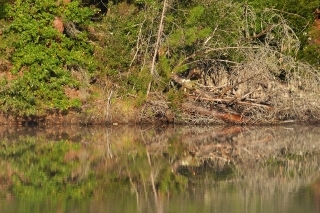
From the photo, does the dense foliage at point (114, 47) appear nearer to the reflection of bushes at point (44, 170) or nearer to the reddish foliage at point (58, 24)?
the reddish foliage at point (58, 24)

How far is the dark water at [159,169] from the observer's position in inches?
489

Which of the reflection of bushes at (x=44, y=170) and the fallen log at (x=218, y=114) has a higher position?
the fallen log at (x=218, y=114)

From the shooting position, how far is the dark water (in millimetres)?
12422

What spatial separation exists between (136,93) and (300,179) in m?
9.95

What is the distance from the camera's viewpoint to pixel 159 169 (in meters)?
15.9

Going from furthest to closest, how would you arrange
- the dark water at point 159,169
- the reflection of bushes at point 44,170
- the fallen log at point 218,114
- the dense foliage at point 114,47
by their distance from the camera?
the fallen log at point 218,114
the dense foliage at point 114,47
the reflection of bushes at point 44,170
the dark water at point 159,169

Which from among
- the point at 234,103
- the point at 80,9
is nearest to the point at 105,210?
the point at 234,103

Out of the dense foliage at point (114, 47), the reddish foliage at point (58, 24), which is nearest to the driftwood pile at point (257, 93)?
the dense foliage at point (114, 47)

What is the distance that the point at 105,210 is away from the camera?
11.7 meters

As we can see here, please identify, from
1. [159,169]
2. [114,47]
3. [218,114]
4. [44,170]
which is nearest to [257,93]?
[218,114]

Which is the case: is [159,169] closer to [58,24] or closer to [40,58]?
[40,58]

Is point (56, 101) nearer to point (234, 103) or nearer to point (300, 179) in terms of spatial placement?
point (234, 103)

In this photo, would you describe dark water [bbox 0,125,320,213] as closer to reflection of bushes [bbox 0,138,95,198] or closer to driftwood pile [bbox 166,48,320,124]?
reflection of bushes [bbox 0,138,95,198]

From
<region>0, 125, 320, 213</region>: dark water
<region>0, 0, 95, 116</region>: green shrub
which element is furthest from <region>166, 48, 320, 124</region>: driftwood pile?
<region>0, 0, 95, 116</region>: green shrub
